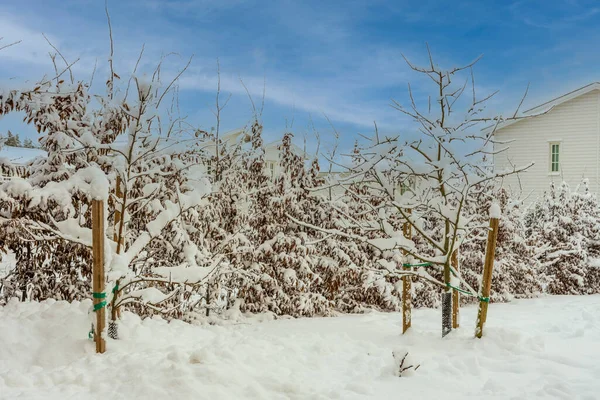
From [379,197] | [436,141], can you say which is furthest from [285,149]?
[436,141]

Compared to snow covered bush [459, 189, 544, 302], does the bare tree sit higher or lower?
higher

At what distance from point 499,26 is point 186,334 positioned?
713 centimetres

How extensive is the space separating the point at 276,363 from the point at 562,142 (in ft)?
54.3

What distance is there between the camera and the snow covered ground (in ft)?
10.6

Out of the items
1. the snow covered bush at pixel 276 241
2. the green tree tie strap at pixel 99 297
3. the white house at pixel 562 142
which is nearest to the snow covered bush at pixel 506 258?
the snow covered bush at pixel 276 241

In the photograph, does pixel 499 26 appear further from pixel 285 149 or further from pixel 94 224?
pixel 94 224

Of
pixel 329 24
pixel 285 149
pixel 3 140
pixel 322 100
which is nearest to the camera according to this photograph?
pixel 3 140

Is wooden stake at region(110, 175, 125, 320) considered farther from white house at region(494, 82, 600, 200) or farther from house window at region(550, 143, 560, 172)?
house window at region(550, 143, 560, 172)

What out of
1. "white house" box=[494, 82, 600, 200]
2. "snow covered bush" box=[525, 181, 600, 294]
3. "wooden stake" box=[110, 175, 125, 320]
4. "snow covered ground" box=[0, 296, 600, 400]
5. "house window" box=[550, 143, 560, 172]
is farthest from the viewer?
"house window" box=[550, 143, 560, 172]

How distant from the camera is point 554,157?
1692cm

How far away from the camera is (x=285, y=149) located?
7500 mm

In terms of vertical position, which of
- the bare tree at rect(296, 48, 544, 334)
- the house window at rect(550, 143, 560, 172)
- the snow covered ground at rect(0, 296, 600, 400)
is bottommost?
the snow covered ground at rect(0, 296, 600, 400)

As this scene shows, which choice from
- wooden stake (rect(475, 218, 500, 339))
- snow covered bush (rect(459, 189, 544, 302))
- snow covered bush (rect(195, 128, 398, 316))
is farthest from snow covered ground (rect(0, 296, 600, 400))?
snow covered bush (rect(459, 189, 544, 302))

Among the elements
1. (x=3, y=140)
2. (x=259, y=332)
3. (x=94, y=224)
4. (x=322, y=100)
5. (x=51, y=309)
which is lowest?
(x=259, y=332)
